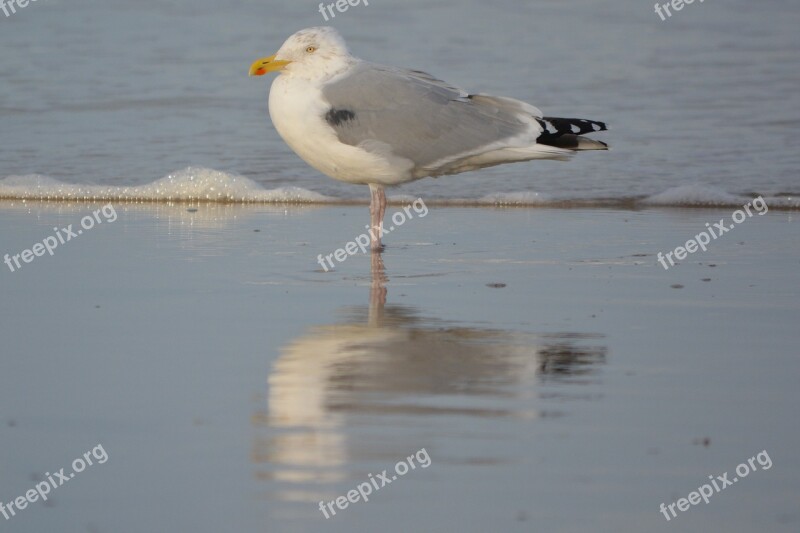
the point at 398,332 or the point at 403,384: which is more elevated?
the point at 403,384

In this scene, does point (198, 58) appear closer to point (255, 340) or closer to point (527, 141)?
point (527, 141)

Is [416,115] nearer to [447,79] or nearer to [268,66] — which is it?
[268,66]

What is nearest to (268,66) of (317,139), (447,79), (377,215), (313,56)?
(313,56)

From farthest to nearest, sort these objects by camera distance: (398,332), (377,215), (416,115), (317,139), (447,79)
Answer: (447,79)
(377,215)
(416,115)
(317,139)
(398,332)

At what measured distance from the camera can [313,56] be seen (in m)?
8.40

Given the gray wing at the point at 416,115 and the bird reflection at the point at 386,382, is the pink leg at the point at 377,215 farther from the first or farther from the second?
the bird reflection at the point at 386,382

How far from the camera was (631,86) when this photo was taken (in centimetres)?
1597

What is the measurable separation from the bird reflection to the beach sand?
0.01 metres

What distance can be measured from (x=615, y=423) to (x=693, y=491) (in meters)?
0.66

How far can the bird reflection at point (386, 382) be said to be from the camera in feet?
12.9

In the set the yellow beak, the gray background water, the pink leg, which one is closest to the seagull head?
the yellow beak

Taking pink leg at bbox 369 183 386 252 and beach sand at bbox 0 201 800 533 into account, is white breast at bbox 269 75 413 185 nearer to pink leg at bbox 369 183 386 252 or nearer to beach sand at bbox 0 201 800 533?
pink leg at bbox 369 183 386 252

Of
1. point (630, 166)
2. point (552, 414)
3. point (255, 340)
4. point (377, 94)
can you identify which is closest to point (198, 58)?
point (630, 166)

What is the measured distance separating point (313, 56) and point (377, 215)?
3.20 feet
